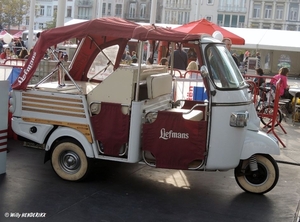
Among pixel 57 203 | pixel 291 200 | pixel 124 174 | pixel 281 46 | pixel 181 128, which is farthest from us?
pixel 281 46

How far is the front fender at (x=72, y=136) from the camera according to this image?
7031 mm

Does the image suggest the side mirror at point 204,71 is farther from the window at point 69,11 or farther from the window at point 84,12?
the window at point 69,11

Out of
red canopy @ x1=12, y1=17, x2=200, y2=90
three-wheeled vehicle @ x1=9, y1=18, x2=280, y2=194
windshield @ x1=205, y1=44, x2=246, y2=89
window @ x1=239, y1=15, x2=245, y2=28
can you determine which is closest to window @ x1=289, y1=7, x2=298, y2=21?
window @ x1=239, y1=15, x2=245, y2=28

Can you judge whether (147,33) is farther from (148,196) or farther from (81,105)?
(148,196)

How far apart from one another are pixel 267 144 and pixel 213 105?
40.3 inches

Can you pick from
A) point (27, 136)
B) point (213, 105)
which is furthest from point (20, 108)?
point (213, 105)

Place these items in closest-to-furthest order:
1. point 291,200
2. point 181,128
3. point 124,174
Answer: point 181,128 → point 291,200 → point 124,174

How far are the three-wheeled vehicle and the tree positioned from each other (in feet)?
227

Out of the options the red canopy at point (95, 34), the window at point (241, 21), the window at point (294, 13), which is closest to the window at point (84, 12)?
the window at point (241, 21)

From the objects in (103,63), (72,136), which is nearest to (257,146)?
(72,136)

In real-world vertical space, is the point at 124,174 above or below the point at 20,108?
below

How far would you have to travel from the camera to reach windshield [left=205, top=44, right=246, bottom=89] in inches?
264

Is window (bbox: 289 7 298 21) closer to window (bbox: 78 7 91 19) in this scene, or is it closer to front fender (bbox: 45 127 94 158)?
window (bbox: 78 7 91 19)

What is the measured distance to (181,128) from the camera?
670 cm
